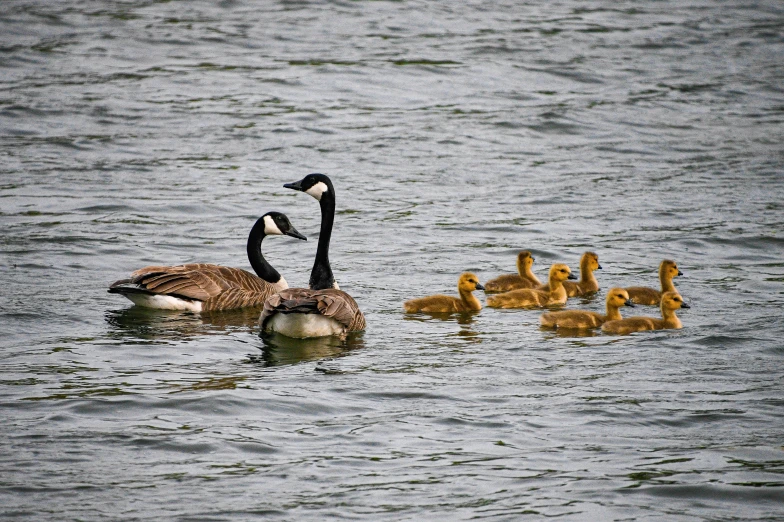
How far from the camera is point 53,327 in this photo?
11.2 metres

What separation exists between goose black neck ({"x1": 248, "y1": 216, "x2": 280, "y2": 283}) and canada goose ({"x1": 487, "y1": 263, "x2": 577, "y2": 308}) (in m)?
2.45

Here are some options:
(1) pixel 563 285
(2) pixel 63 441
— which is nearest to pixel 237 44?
(1) pixel 563 285

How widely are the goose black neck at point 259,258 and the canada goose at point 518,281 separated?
7.90 feet

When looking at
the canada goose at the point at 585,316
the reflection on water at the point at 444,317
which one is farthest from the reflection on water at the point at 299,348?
the canada goose at the point at 585,316

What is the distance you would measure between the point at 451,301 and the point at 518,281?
1272 mm

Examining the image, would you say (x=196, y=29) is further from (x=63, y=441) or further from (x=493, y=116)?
(x=63, y=441)

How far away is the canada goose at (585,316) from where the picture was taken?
1131cm

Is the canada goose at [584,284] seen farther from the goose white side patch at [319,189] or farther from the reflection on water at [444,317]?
the goose white side patch at [319,189]

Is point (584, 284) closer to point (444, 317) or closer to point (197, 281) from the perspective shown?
point (444, 317)

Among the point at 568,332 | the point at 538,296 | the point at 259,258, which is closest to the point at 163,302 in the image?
the point at 259,258

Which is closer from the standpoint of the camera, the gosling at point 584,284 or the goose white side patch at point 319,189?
the goose white side patch at point 319,189

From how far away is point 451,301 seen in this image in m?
11.9

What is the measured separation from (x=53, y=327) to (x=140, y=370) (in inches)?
73.9

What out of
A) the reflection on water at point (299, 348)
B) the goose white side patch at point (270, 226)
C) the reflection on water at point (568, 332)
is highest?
the goose white side patch at point (270, 226)
